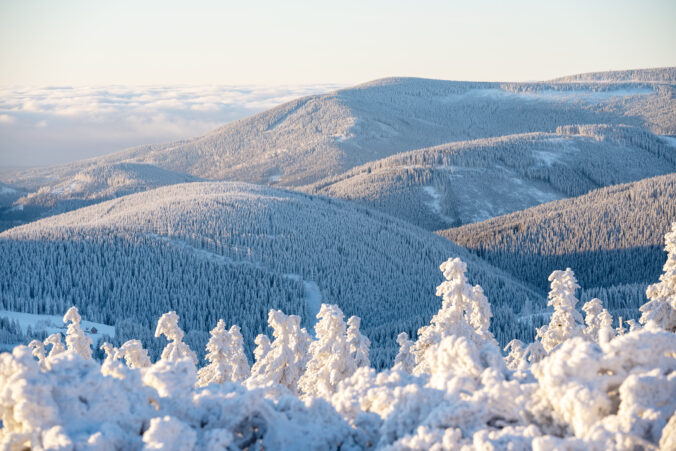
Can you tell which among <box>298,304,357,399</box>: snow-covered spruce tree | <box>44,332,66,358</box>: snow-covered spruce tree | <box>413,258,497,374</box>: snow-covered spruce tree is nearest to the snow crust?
<box>413,258,497,374</box>: snow-covered spruce tree

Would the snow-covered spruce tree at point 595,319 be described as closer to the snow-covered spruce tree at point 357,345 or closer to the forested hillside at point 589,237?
the snow-covered spruce tree at point 357,345

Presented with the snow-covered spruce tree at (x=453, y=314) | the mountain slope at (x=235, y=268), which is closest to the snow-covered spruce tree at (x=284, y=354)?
the snow-covered spruce tree at (x=453, y=314)

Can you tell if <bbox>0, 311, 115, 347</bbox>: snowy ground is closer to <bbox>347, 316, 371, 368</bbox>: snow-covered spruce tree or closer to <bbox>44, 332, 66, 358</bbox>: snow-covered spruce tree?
<bbox>44, 332, 66, 358</bbox>: snow-covered spruce tree

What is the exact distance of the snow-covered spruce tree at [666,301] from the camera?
26.2 metres

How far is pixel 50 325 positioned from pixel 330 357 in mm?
51739

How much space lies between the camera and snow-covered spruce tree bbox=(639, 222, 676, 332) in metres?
26.2

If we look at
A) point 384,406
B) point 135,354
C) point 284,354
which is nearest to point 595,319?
point 284,354

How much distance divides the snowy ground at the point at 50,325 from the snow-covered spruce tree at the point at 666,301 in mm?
57333

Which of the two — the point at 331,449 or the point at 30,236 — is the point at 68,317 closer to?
the point at 331,449

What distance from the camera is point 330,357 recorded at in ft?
105

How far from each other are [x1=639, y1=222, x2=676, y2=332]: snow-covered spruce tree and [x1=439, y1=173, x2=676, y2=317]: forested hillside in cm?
12272

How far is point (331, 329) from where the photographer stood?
32.7 m

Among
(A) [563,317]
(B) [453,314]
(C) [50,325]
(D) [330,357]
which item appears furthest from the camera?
(C) [50,325]

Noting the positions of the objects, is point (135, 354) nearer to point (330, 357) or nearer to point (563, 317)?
point (330, 357)
